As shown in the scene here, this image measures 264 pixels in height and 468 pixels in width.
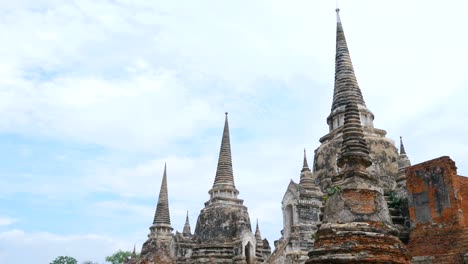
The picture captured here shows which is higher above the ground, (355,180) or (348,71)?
(348,71)

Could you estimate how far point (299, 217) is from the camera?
69.9 ft

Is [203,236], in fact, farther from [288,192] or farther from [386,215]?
[386,215]

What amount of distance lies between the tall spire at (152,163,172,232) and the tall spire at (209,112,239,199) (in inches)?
244

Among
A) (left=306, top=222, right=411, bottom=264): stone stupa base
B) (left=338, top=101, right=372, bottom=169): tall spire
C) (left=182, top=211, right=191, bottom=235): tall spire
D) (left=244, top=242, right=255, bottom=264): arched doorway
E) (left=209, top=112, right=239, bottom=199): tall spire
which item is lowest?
(left=306, top=222, right=411, bottom=264): stone stupa base

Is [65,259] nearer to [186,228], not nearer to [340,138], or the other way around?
[186,228]

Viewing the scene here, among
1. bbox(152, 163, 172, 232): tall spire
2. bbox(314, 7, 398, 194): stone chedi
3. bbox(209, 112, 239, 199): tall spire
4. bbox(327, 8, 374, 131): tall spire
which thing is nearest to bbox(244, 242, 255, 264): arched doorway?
bbox(209, 112, 239, 199): tall spire

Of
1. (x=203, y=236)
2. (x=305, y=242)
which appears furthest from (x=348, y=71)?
(x=203, y=236)

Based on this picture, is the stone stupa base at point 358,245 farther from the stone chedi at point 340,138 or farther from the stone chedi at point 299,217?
the stone chedi at point 299,217

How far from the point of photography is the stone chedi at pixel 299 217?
2055 cm

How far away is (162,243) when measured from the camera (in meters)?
31.2

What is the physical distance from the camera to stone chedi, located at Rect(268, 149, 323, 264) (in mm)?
20547

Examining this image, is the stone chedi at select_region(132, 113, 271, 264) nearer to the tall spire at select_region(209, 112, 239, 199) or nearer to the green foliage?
the tall spire at select_region(209, 112, 239, 199)

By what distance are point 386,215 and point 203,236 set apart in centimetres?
1767

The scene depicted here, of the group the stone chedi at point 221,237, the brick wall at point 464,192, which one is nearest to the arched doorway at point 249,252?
the stone chedi at point 221,237
